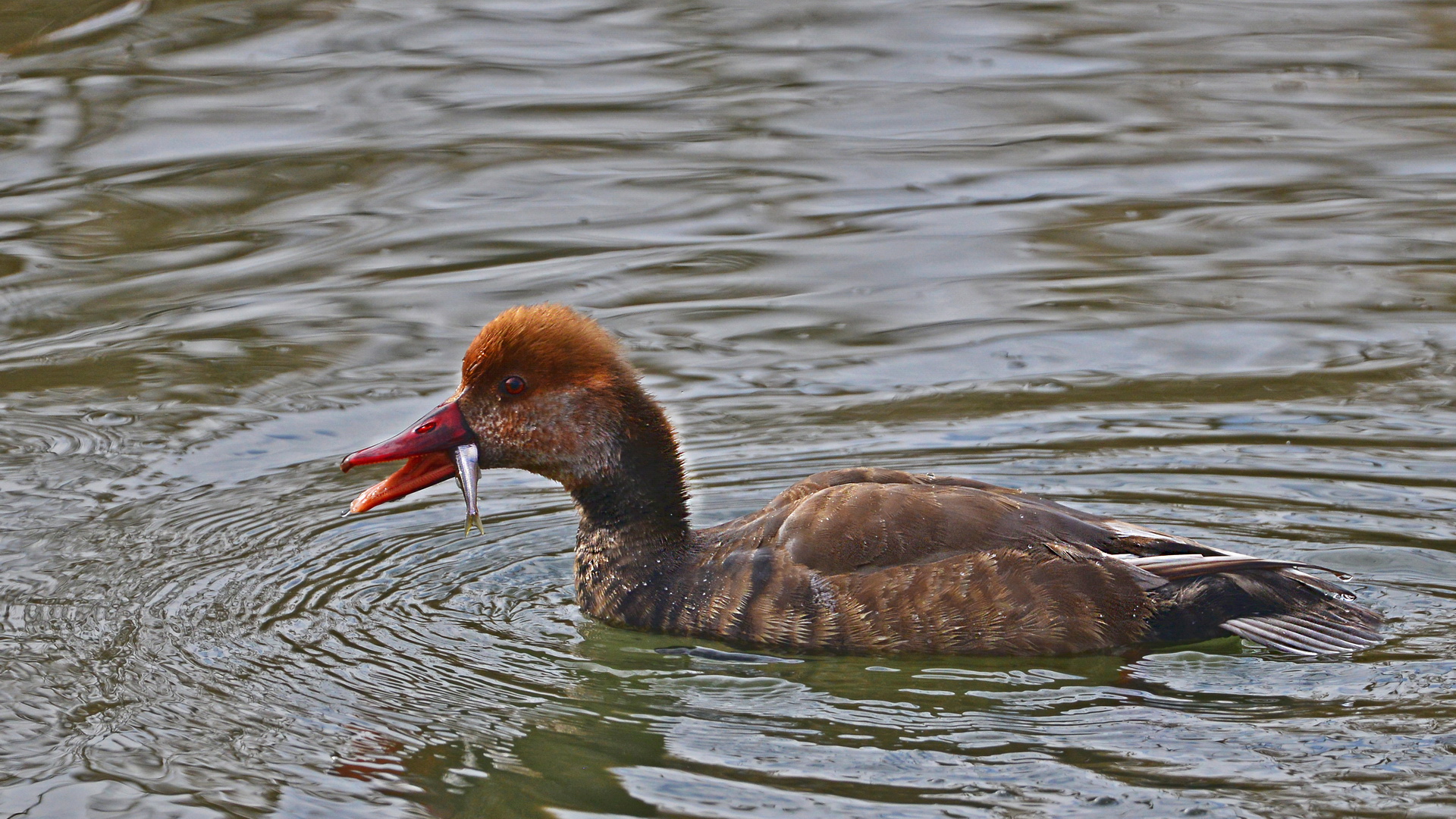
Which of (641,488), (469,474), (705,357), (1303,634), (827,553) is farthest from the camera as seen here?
(705,357)

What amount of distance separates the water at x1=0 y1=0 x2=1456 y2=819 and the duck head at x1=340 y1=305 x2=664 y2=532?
21.8 inches

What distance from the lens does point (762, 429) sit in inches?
319

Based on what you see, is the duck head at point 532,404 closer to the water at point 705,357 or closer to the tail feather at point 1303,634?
the water at point 705,357

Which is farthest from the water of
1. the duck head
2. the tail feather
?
the duck head

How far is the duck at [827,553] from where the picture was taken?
5.81 m

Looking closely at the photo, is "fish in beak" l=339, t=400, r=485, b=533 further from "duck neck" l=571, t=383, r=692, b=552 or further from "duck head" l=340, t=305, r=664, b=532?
"duck neck" l=571, t=383, r=692, b=552

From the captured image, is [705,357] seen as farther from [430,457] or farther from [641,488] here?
[430,457]

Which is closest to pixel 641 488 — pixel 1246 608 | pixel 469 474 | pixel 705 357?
pixel 469 474

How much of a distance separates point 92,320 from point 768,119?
4849mm

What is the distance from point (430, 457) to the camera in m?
6.44

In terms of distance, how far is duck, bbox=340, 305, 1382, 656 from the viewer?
5.81 metres

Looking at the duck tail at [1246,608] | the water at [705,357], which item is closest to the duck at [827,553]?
the duck tail at [1246,608]

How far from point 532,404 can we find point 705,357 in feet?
8.94

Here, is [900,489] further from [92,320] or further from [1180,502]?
[92,320]
